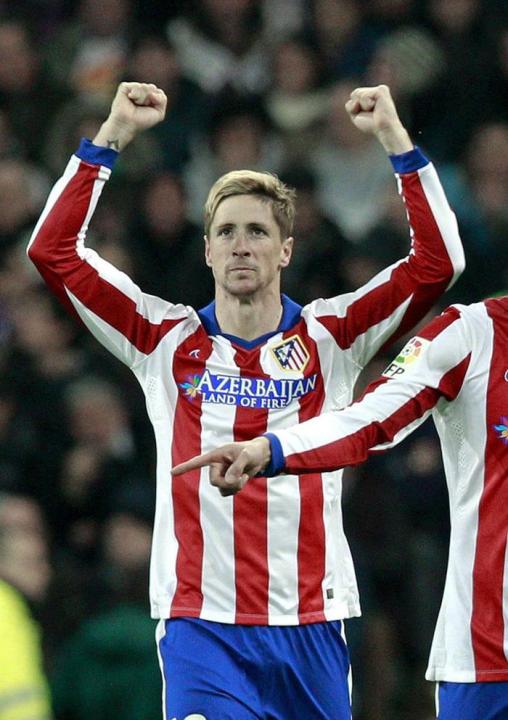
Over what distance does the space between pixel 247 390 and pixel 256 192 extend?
2.08 feet

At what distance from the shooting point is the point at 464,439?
15.7 ft

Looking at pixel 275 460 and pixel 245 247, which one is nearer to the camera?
pixel 275 460

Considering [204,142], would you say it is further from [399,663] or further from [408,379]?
[408,379]

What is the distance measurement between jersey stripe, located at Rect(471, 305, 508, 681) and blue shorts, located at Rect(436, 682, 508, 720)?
31 mm

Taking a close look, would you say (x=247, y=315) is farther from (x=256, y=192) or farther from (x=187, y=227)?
(x=187, y=227)

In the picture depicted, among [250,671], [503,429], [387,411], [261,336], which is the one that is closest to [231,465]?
[387,411]

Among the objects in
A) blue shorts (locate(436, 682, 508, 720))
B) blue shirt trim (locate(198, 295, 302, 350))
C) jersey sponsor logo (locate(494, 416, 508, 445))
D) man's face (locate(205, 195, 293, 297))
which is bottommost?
blue shorts (locate(436, 682, 508, 720))

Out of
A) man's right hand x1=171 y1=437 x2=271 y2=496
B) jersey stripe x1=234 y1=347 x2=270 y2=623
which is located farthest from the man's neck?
man's right hand x1=171 y1=437 x2=271 y2=496

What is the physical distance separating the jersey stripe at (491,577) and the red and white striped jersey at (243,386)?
2.12 feet

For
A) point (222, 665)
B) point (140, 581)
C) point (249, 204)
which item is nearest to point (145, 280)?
point (140, 581)

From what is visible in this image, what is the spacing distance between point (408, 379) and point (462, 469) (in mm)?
306

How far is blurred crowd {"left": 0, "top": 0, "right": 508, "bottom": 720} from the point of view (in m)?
7.44

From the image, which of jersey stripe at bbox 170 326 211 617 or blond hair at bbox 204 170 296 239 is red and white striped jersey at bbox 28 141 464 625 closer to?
jersey stripe at bbox 170 326 211 617

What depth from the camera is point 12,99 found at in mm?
9391
